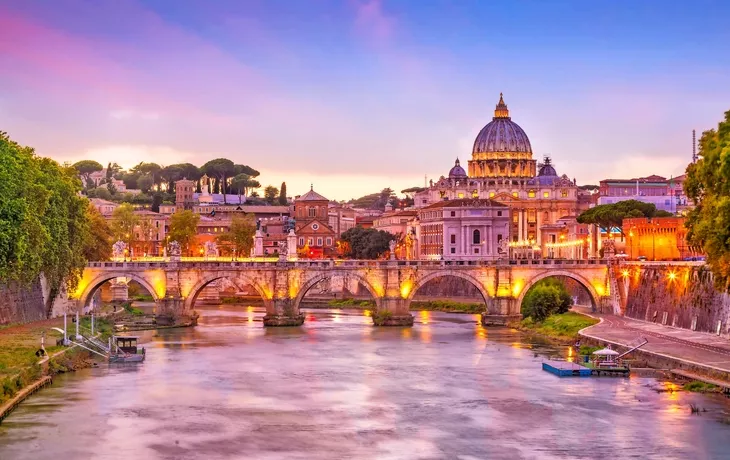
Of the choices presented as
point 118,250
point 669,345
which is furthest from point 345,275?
point 669,345

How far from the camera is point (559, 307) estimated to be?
86250mm

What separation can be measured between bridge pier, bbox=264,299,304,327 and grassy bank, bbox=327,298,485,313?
1377 centimetres

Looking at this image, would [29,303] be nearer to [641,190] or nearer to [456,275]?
[456,275]

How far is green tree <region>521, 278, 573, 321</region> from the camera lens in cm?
8519

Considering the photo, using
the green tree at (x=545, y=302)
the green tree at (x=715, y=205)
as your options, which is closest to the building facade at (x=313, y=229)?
the green tree at (x=545, y=302)

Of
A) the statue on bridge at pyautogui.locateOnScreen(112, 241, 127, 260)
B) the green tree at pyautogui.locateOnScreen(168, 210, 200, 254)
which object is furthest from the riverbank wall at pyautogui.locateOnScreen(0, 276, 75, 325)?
the green tree at pyautogui.locateOnScreen(168, 210, 200, 254)

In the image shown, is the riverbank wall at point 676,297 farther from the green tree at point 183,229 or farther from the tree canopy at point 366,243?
the tree canopy at point 366,243

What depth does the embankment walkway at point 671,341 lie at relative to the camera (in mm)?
54688

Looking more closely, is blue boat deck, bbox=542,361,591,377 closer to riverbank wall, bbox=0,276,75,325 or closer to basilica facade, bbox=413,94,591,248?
riverbank wall, bbox=0,276,75,325

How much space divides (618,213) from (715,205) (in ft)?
213

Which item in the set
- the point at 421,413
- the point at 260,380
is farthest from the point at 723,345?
the point at 260,380

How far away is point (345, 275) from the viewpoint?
301 feet

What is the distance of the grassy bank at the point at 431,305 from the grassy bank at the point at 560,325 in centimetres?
1974

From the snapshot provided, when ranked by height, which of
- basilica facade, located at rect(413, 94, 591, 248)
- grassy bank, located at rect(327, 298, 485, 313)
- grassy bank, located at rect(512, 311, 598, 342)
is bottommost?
grassy bank, located at rect(512, 311, 598, 342)
